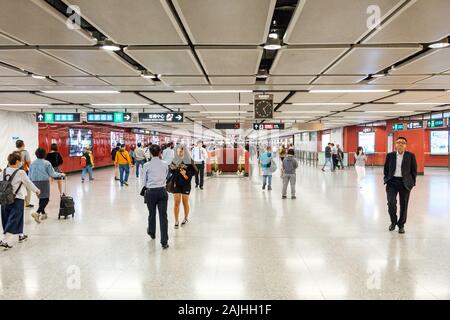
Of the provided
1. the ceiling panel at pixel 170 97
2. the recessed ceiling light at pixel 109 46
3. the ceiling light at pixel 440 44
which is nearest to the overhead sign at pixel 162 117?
the ceiling panel at pixel 170 97

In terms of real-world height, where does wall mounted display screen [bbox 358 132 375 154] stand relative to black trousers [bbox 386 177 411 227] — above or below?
above

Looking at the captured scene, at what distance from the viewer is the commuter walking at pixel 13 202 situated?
17.1 feet

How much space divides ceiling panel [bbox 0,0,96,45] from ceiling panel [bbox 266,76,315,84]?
4037 millimetres

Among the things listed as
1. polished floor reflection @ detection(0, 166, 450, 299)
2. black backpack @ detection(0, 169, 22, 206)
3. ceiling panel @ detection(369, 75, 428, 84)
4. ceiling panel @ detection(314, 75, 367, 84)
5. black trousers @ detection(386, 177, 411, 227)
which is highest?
ceiling panel @ detection(314, 75, 367, 84)

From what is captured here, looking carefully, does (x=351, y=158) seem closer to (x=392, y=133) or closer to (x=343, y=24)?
(x=392, y=133)

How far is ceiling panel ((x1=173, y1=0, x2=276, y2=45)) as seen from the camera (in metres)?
3.54

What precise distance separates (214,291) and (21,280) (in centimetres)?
227

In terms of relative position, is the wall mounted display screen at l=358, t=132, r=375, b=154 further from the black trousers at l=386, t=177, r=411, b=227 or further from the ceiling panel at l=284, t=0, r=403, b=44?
the ceiling panel at l=284, t=0, r=403, b=44

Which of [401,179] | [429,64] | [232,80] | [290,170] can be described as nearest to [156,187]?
[232,80]

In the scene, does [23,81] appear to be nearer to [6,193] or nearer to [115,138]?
[6,193]

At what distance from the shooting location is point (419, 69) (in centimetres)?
655

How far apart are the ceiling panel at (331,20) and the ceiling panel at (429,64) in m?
1.68

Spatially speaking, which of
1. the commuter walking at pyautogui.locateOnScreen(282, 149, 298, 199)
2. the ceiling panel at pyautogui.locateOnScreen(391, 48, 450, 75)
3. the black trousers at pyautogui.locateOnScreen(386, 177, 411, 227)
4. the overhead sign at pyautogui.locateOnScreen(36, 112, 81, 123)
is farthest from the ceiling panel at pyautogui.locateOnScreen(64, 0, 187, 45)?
the overhead sign at pyautogui.locateOnScreen(36, 112, 81, 123)
